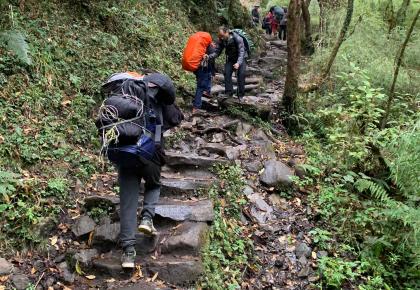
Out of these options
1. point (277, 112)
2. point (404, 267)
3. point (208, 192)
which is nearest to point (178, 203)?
point (208, 192)

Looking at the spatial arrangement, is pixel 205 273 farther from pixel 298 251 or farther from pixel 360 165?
pixel 360 165

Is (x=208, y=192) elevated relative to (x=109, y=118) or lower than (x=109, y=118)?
lower

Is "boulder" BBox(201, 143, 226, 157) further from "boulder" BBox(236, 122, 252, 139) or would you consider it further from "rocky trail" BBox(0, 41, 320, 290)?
"boulder" BBox(236, 122, 252, 139)

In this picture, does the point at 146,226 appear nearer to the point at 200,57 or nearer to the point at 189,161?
the point at 189,161

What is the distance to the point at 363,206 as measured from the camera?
7.10 meters

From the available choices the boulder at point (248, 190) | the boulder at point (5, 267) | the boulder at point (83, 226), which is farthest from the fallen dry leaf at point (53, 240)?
the boulder at point (248, 190)

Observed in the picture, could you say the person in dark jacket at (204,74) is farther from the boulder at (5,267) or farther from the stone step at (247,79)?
the boulder at (5,267)

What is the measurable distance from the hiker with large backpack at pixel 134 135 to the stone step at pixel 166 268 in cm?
21

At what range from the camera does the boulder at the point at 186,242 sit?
527cm

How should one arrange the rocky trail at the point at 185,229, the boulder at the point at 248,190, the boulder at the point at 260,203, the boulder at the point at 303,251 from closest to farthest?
the rocky trail at the point at 185,229
the boulder at the point at 303,251
the boulder at the point at 260,203
the boulder at the point at 248,190

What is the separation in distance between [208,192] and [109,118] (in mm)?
2367

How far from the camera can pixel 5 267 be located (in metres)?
4.81

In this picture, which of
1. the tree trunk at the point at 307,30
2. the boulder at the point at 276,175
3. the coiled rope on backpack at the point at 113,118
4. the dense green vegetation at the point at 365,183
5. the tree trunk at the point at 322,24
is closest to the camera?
the coiled rope on backpack at the point at 113,118

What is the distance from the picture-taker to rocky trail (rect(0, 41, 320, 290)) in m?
5.02
